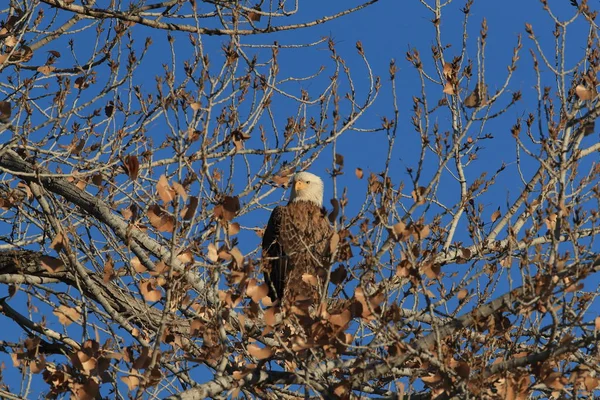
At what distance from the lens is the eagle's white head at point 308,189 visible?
910 cm

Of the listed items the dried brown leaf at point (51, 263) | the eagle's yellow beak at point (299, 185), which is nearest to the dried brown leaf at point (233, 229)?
the dried brown leaf at point (51, 263)

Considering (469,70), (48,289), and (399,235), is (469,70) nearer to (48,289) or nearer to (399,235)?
(399,235)

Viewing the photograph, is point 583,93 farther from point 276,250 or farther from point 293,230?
point 276,250

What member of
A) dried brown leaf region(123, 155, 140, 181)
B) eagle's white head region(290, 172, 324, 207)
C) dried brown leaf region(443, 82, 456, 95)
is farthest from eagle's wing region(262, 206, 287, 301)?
dried brown leaf region(123, 155, 140, 181)

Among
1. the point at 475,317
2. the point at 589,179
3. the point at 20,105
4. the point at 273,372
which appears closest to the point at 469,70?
the point at 589,179

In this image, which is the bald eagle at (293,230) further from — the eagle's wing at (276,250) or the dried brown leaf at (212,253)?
the dried brown leaf at (212,253)

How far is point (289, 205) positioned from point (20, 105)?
345cm

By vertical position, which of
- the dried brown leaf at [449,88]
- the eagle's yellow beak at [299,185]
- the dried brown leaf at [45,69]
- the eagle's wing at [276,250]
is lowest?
the dried brown leaf at [449,88]

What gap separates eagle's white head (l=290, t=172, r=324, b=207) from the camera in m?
9.10

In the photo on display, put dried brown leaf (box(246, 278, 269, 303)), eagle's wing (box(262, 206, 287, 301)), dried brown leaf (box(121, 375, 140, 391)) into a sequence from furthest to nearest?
eagle's wing (box(262, 206, 287, 301)), dried brown leaf (box(121, 375, 140, 391)), dried brown leaf (box(246, 278, 269, 303))

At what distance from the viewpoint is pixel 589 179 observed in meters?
5.80

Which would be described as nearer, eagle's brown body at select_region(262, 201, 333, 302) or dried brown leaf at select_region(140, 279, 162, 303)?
dried brown leaf at select_region(140, 279, 162, 303)

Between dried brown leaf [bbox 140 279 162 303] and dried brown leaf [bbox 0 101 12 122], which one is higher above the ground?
dried brown leaf [bbox 0 101 12 122]

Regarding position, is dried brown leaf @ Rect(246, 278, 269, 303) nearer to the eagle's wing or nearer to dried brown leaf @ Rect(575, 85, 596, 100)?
dried brown leaf @ Rect(575, 85, 596, 100)
